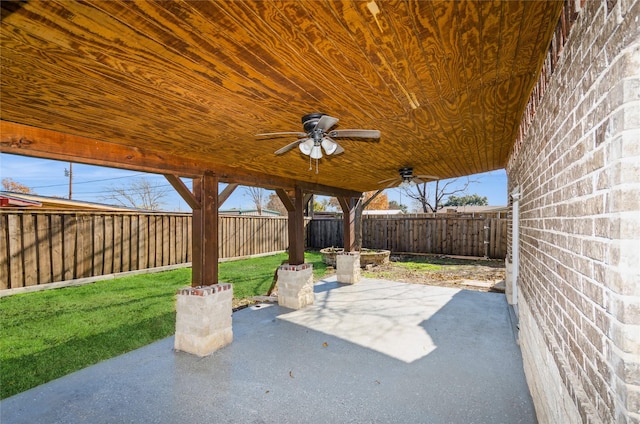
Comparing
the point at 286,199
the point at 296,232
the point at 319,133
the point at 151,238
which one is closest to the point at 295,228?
the point at 296,232

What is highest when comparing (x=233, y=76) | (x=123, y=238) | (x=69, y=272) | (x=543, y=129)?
(x=233, y=76)

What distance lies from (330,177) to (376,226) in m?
7.42

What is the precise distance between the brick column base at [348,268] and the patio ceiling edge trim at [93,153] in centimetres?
399

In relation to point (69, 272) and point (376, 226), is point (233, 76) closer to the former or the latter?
point (69, 272)

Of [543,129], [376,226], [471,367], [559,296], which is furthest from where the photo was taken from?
[376,226]

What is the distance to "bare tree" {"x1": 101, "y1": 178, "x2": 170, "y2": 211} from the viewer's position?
25906 mm

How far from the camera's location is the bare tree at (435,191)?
→ 2114 centimetres

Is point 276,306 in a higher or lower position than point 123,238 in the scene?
lower

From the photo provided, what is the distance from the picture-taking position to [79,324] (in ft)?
14.8

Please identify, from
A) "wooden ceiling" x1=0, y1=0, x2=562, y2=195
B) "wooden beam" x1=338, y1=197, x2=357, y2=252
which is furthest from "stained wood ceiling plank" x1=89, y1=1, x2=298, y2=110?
"wooden beam" x1=338, y1=197, x2=357, y2=252

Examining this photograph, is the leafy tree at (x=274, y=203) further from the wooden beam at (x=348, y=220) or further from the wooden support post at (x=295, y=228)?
the wooden support post at (x=295, y=228)

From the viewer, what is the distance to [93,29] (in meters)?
1.43

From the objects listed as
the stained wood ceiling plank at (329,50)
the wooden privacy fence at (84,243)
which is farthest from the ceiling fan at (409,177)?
the wooden privacy fence at (84,243)

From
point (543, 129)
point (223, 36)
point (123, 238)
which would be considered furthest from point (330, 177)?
point (123, 238)
